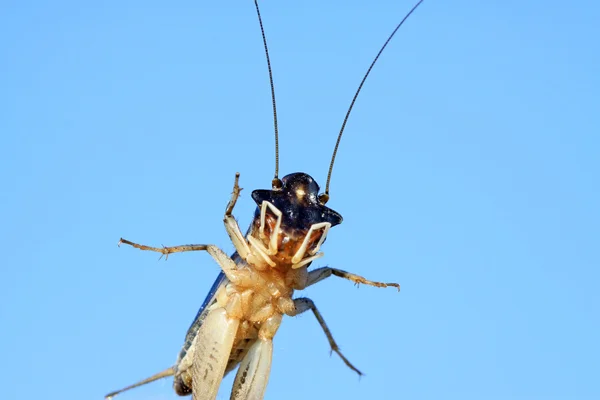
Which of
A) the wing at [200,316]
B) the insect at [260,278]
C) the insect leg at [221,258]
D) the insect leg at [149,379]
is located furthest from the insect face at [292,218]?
the insect leg at [149,379]

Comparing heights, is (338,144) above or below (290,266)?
above

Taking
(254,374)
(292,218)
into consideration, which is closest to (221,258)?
(292,218)

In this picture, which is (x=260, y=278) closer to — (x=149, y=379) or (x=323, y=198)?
(x=323, y=198)

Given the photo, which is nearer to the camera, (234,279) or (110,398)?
(234,279)

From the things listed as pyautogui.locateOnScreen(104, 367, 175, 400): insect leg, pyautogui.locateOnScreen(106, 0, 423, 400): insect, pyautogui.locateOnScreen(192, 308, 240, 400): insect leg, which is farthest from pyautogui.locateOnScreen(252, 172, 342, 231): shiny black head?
pyautogui.locateOnScreen(104, 367, 175, 400): insect leg

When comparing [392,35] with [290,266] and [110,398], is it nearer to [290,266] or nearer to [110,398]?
[290,266]

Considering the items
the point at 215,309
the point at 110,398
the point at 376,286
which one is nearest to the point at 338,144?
the point at 376,286

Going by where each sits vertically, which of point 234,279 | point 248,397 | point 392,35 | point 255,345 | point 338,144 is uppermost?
point 392,35
